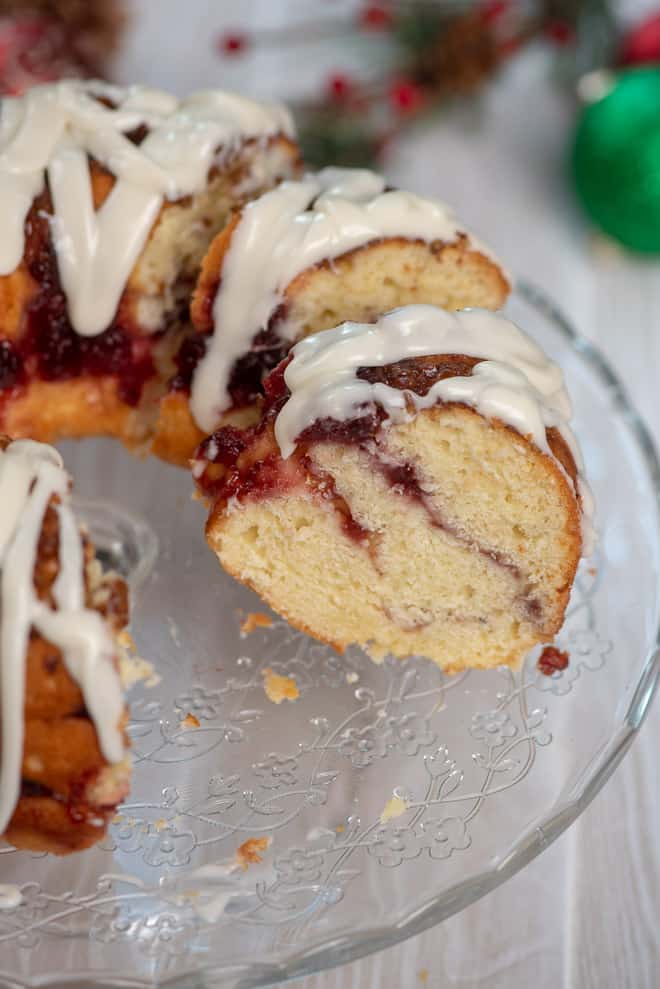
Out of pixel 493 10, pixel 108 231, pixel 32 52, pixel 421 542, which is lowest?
pixel 421 542

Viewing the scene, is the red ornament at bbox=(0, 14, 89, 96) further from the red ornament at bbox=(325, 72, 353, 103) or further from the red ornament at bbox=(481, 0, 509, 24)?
the red ornament at bbox=(481, 0, 509, 24)

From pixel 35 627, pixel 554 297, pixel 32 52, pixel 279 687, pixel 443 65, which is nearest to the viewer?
pixel 35 627

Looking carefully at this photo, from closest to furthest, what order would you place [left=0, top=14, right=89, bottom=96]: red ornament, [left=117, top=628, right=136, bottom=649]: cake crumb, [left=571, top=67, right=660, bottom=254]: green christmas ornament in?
[left=117, top=628, right=136, bottom=649]: cake crumb < [left=571, top=67, right=660, bottom=254]: green christmas ornament < [left=0, top=14, right=89, bottom=96]: red ornament

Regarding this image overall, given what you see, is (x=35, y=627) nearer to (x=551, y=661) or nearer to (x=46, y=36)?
(x=551, y=661)

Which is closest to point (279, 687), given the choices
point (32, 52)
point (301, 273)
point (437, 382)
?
point (437, 382)

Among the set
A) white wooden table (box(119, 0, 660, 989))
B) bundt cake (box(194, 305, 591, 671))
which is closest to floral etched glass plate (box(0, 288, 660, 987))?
bundt cake (box(194, 305, 591, 671))

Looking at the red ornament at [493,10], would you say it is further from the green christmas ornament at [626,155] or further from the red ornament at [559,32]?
the green christmas ornament at [626,155]

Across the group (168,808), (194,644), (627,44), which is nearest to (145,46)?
(627,44)
